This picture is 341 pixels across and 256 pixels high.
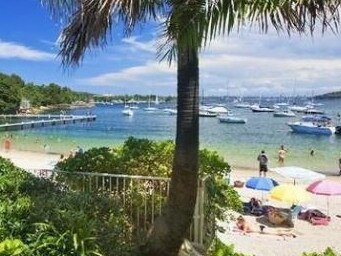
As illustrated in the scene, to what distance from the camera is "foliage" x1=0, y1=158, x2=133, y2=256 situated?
225 inches

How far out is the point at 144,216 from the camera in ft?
30.9

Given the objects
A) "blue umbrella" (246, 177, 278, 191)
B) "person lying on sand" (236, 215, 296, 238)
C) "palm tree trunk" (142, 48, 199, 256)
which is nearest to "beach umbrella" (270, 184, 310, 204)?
"person lying on sand" (236, 215, 296, 238)

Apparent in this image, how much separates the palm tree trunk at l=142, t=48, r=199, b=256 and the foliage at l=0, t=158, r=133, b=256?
692 mm

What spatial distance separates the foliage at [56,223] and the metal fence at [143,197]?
1.36 meters

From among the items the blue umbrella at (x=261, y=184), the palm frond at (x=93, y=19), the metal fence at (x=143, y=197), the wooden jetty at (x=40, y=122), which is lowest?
the wooden jetty at (x=40, y=122)

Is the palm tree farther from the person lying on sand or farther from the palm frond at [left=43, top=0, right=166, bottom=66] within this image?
the person lying on sand

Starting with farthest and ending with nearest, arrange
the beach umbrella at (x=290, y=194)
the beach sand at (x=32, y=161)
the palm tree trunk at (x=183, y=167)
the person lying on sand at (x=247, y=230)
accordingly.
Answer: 1. the beach sand at (x=32, y=161)
2. the beach umbrella at (x=290, y=194)
3. the person lying on sand at (x=247, y=230)
4. the palm tree trunk at (x=183, y=167)

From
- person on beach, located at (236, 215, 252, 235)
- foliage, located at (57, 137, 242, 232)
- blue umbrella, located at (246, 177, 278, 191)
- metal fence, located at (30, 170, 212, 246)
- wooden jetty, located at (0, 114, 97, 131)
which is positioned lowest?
wooden jetty, located at (0, 114, 97, 131)

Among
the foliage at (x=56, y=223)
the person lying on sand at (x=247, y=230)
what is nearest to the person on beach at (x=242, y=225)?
the person lying on sand at (x=247, y=230)

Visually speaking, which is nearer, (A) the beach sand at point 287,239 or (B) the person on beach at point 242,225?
(A) the beach sand at point 287,239

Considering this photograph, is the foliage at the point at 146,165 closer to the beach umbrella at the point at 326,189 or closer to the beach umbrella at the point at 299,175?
the beach umbrella at the point at 326,189

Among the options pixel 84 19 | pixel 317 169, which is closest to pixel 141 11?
pixel 84 19

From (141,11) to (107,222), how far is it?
291 cm

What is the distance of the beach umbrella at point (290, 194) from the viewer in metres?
19.0
